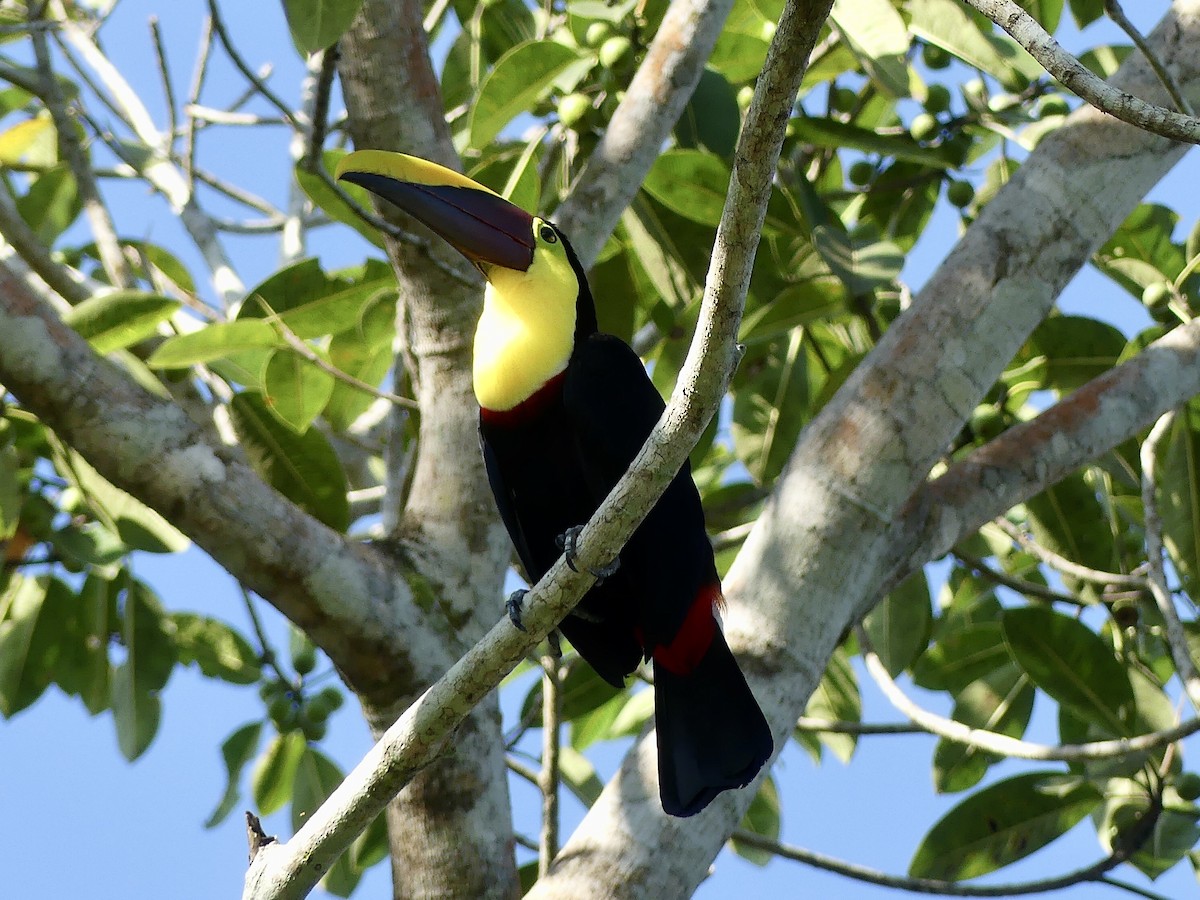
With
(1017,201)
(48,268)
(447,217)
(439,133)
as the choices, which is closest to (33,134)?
(48,268)

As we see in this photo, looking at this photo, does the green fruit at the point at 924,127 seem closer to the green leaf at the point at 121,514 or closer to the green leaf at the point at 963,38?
the green leaf at the point at 963,38

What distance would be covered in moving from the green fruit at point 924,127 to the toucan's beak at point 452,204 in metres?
1.31

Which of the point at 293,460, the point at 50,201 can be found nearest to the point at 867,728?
the point at 293,460

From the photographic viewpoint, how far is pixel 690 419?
2152 mm

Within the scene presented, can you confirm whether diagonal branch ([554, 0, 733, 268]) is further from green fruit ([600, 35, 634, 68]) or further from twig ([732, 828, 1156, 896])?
twig ([732, 828, 1156, 896])

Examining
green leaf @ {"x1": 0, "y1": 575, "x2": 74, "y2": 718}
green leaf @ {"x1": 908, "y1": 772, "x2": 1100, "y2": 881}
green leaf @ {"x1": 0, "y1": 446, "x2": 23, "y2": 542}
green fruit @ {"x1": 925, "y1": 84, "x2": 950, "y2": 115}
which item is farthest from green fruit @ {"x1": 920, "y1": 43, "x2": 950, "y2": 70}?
green leaf @ {"x1": 0, "y1": 575, "x2": 74, "y2": 718}

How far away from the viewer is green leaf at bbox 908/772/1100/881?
3977 millimetres

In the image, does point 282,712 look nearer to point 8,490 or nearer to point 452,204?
point 8,490

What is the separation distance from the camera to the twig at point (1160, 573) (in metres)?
3.19

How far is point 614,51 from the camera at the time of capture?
388 cm

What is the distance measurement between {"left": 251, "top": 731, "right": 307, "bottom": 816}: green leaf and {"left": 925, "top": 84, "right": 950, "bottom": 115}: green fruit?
2.89 metres

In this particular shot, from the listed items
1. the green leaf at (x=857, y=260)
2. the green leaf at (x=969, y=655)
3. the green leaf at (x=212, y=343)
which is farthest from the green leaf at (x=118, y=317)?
the green leaf at (x=969, y=655)

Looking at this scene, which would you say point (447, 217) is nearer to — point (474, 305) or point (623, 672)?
point (474, 305)

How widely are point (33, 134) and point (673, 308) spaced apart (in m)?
2.68
